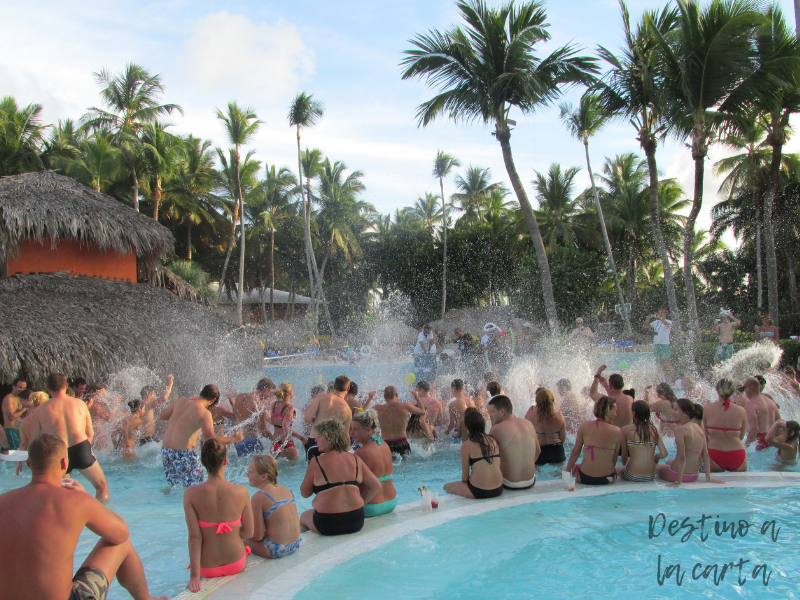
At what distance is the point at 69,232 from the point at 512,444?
1190 cm

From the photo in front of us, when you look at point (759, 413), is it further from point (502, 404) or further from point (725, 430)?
point (502, 404)

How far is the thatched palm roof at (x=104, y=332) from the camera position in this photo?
A: 10.0 m

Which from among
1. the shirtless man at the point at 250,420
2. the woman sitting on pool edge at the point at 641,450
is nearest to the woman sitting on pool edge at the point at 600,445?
the woman sitting on pool edge at the point at 641,450

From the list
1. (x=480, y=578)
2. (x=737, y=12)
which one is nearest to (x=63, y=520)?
(x=480, y=578)

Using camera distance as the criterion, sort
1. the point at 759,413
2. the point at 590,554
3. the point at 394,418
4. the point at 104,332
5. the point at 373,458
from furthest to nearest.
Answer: the point at 104,332, the point at 394,418, the point at 759,413, the point at 373,458, the point at 590,554

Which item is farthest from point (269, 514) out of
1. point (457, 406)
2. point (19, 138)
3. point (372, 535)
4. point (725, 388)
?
point (19, 138)

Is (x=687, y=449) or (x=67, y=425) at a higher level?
(x=67, y=425)

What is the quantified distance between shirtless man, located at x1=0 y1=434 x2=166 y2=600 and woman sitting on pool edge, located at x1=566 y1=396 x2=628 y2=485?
4426 mm

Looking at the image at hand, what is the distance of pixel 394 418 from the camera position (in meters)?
7.32

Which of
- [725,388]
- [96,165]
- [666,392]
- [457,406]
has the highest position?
[96,165]

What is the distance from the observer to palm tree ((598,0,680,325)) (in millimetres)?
14242

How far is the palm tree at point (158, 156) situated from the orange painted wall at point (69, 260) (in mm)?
13511

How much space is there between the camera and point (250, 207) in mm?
38719

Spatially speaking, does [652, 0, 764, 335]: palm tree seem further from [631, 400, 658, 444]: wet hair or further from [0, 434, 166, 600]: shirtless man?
[0, 434, 166, 600]: shirtless man
